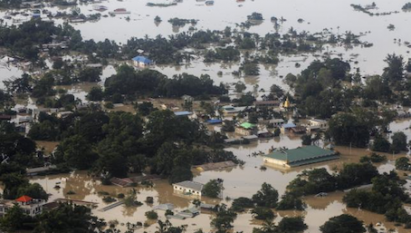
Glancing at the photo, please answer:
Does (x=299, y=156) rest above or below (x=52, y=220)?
below

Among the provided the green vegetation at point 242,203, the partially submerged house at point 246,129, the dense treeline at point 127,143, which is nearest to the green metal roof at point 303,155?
the dense treeline at point 127,143

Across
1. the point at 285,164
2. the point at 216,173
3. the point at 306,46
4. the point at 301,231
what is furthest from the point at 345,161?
the point at 306,46

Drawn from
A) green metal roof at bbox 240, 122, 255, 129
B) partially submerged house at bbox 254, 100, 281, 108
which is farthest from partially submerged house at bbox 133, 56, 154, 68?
green metal roof at bbox 240, 122, 255, 129

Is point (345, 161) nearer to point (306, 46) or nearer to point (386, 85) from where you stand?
point (386, 85)

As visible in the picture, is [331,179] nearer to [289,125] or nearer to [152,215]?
[152,215]

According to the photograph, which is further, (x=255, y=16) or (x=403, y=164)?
(x=255, y=16)

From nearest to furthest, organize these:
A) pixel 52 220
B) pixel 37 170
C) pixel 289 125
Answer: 1. pixel 52 220
2. pixel 37 170
3. pixel 289 125

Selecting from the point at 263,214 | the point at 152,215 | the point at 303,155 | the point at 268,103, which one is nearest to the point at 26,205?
the point at 152,215
